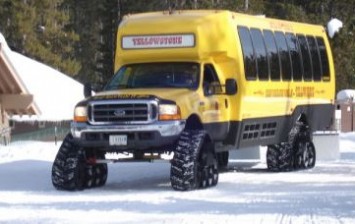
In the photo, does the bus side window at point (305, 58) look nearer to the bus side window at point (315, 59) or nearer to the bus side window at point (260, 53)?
the bus side window at point (315, 59)

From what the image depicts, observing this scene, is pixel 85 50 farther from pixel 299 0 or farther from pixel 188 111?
pixel 188 111

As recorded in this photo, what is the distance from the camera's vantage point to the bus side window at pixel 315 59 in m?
21.2

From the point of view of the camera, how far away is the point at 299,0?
215ft

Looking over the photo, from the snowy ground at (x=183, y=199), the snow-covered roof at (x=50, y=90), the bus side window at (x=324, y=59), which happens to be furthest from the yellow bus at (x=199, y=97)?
the snow-covered roof at (x=50, y=90)

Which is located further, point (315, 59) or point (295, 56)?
point (315, 59)

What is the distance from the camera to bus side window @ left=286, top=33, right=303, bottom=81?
2009 cm

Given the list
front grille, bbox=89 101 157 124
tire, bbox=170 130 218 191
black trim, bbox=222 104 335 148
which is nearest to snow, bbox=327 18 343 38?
black trim, bbox=222 104 335 148

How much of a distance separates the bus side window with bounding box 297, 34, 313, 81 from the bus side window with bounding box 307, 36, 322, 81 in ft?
0.72

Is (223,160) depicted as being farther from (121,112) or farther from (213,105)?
(121,112)

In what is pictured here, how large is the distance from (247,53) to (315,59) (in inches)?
160

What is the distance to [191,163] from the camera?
15.2 m

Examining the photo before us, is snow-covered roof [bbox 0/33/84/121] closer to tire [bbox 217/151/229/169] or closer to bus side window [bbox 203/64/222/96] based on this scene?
tire [bbox 217/151/229/169]

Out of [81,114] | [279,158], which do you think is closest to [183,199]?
[81,114]

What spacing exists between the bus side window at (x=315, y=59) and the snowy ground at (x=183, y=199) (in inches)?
87.8
